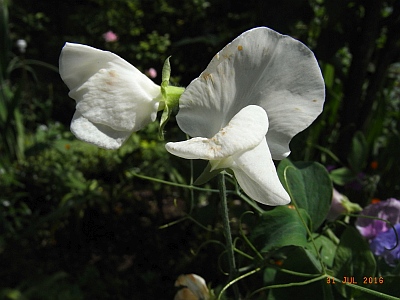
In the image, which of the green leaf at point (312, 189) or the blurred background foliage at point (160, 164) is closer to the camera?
the green leaf at point (312, 189)

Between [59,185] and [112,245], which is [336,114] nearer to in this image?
[112,245]

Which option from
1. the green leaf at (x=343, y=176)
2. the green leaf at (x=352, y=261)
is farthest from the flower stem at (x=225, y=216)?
the green leaf at (x=343, y=176)

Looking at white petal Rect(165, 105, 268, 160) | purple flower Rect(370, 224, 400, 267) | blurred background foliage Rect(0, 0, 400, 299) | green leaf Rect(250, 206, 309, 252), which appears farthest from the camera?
blurred background foliage Rect(0, 0, 400, 299)

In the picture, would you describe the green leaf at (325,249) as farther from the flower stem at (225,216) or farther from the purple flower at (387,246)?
the flower stem at (225,216)

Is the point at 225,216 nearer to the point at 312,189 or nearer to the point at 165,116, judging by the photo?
the point at 165,116

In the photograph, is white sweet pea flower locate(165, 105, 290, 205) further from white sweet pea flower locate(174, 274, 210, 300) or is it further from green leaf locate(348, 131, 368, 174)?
green leaf locate(348, 131, 368, 174)

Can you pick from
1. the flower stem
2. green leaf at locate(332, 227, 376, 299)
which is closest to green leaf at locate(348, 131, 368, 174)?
green leaf at locate(332, 227, 376, 299)

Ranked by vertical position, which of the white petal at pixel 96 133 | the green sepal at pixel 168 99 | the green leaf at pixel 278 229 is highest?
the green sepal at pixel 168 99
